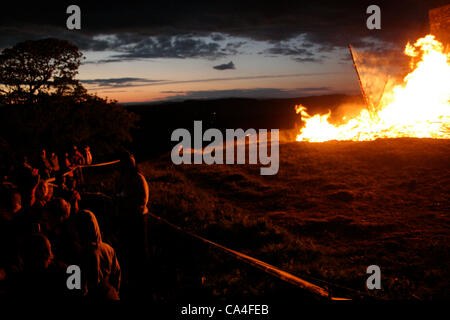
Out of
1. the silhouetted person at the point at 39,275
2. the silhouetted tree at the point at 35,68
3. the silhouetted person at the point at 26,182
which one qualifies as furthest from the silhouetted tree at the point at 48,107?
the silhouetted person at the point at 39,275

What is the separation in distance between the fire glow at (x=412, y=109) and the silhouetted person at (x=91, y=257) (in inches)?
626

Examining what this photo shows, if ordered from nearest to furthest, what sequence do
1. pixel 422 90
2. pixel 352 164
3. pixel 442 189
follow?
pixel 442 189, pixel 352 164, pixel 422 90

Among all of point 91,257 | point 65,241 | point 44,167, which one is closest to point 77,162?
point 44,167

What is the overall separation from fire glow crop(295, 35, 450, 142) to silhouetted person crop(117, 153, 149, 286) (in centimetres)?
1459

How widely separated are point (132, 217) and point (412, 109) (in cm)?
1821

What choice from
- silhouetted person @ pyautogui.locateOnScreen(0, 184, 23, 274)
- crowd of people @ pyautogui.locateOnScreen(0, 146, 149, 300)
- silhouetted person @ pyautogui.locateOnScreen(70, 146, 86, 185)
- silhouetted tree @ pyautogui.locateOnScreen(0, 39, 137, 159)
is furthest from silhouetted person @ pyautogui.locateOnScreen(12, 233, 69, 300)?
silhouetted tree @ pyautogui.locateOnScreen(0, 39, 137, 159)

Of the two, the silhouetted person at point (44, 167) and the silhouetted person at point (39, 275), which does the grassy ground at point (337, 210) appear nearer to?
the silhouetted person at point (39, 275)

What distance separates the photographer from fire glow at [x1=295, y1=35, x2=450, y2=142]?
17109 millimetres

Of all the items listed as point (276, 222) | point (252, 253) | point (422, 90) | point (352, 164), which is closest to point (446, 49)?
point (422, 90)

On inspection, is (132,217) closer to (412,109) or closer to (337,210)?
(337,210)

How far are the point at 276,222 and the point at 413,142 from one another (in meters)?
8.44

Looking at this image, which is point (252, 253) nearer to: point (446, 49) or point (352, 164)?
point (352, 164)

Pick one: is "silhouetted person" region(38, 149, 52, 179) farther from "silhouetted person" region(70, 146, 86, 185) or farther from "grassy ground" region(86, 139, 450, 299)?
"grassy ground" region(86, 139, 450, 299)

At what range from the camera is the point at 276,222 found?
31.0 ft
